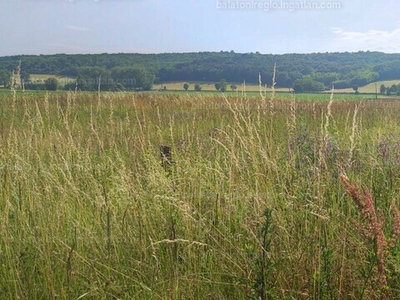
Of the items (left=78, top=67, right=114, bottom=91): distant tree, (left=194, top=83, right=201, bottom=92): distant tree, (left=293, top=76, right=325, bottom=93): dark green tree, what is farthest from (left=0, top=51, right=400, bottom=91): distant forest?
(left=293, top=76, right=325, bottom=93): dark green tree

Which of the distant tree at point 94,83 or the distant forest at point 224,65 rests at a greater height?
the distant forest at point 224,65

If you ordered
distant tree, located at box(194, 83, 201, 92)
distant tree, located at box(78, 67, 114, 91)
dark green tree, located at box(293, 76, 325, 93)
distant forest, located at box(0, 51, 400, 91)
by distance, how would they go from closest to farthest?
distant tree, located at box(78, 67, 114, 91), dark green tree, located at box(293, 76, 325, 93), distant forest, located at box(0, 51, 400, 91), distant tree, located at box(194, 83, 201, 92)

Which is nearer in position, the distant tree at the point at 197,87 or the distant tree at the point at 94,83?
the distant tree at the point at 94,83

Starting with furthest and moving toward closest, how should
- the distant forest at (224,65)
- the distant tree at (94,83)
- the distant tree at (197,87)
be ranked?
the distant tree at (197,87) < the distant forest at (224,65) < the distant tree at (94,83)

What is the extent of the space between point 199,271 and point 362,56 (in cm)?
7748

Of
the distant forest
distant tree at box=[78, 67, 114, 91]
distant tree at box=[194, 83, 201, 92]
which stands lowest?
distant tree at box=[78, 67, 114, 91]

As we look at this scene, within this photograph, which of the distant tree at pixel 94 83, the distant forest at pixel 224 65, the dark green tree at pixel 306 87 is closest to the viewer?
the distant tree at pixel 94 83

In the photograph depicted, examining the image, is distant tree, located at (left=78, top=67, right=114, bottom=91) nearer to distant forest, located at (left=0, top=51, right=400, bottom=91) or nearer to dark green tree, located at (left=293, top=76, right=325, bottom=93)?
dark green tree, located at (left=293, top=76, right=325, bottom=93)

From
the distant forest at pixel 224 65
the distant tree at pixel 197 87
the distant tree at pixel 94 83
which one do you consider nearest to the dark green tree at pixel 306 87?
the distant tree at pixel 94 83

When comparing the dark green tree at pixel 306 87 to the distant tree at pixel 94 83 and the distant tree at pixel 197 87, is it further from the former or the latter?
the distant tree at pixel 197 87

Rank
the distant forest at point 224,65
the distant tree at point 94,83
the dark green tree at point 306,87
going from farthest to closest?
the distant forest at point 224,65
the dark green tree at point 306,87
the distant tree at point 94,83

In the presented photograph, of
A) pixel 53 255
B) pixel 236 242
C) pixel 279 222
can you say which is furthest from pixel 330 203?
pixel 53 255

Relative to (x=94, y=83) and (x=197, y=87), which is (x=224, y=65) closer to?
(x=197, y=87)

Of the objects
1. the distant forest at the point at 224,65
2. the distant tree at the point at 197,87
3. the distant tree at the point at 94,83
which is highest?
the distant forest at the point at 224,65
